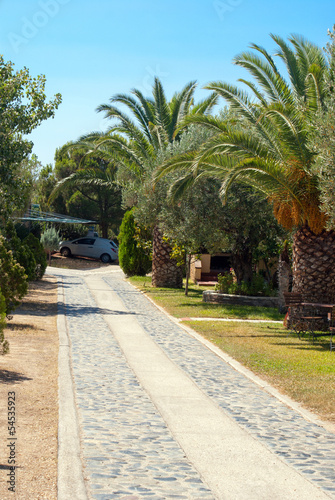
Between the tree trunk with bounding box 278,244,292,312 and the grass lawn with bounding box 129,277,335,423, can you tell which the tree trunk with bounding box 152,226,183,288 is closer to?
the grass lawn with bounding box 129,277,335,423

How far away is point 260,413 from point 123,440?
214cm

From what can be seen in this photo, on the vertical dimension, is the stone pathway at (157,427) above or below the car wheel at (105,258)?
below

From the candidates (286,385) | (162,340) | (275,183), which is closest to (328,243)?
(275,183)

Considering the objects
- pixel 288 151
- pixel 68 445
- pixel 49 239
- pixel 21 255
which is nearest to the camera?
pixel 68 445

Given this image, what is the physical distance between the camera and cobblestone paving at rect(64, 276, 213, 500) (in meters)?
4.76

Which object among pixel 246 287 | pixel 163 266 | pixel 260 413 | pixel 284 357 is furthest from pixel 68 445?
pixel 163 266

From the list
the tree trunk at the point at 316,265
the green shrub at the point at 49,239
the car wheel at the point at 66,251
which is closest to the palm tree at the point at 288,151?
the tree trunk at the point at 316,265

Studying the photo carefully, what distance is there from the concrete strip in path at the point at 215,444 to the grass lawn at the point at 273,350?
1.49 meters

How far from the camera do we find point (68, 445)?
5621mm

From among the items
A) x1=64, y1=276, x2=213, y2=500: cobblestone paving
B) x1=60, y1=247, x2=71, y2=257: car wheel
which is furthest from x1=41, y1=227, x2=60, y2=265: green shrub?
x1=64, y1=276, x2=213, y2=500: cobblestone paving

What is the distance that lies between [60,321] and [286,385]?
667cm

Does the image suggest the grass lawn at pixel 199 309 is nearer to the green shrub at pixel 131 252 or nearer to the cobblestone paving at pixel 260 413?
the cobblestone paving at pixel 260 413

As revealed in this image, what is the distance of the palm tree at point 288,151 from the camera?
13.2 metres

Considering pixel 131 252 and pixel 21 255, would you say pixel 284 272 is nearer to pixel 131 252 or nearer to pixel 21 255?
pixel 21 255
